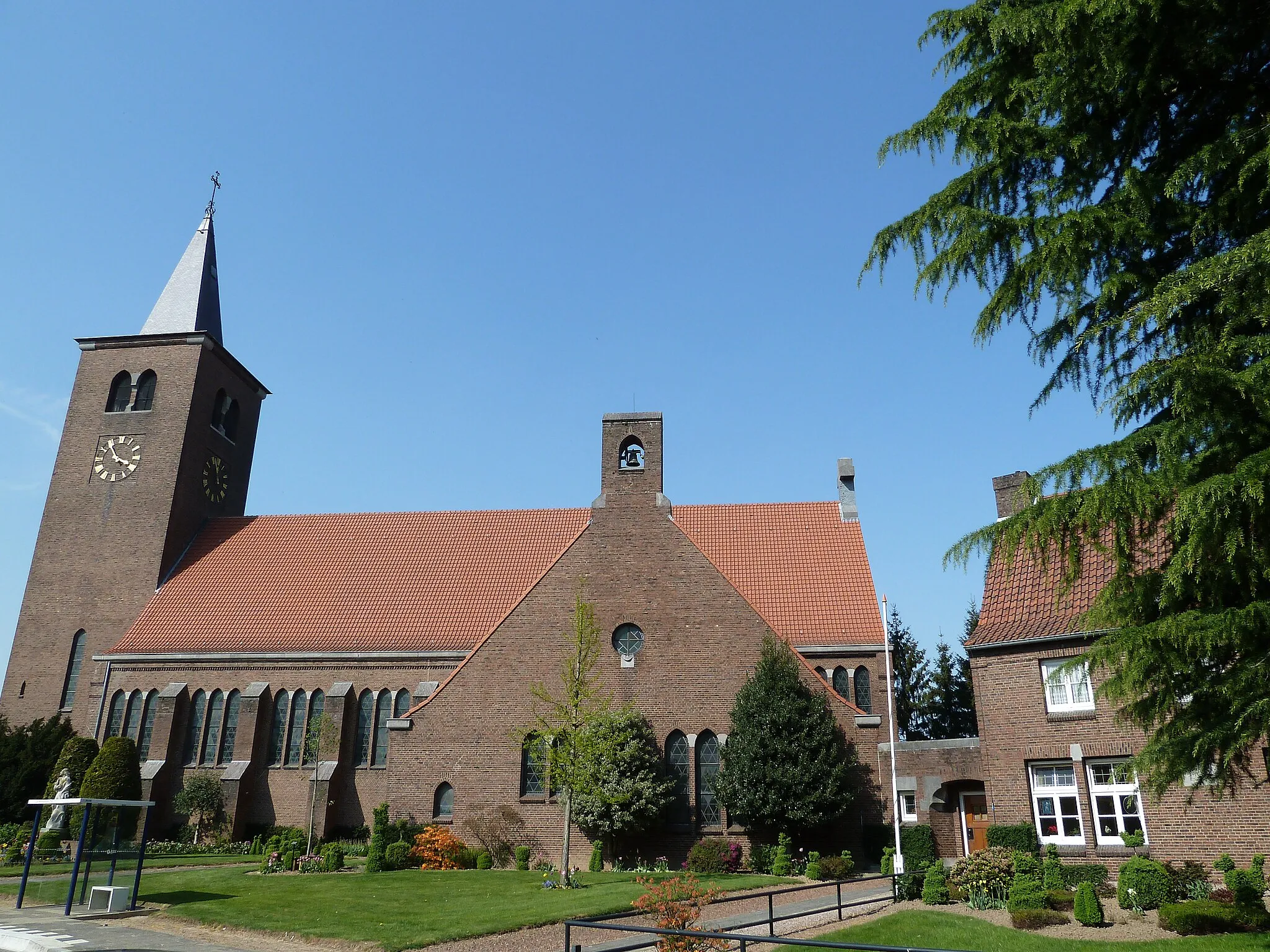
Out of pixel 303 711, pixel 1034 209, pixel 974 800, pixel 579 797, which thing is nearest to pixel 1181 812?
pixel 974 800

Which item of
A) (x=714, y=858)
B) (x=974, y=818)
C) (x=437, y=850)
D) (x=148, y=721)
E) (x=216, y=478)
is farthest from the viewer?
(x=216, y=478)

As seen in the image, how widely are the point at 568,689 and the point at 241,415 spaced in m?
27.3

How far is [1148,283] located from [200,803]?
3274cm

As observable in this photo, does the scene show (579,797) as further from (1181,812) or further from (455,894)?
(1181,812)

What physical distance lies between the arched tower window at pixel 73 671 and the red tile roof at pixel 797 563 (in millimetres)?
24292

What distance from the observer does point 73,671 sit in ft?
119

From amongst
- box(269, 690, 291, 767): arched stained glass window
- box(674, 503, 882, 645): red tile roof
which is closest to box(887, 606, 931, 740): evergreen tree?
box(674, 503, 882, 645): red tile roof

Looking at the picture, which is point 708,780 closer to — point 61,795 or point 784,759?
point 784,759

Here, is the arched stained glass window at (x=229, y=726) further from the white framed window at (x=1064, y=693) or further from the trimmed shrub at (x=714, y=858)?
the white framed window at (x=1064, y=693)

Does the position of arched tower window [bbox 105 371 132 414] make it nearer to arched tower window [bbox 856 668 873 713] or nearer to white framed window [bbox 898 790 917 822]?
arched tower window [bbox 856 668 873 713]

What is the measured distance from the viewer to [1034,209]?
9.19m

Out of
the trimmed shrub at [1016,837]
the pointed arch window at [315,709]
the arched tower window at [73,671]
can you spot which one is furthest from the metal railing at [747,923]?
the arched tower window at [73,671]

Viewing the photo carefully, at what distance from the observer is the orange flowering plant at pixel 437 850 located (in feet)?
81.0

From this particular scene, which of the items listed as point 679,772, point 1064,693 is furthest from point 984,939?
point 679,772
